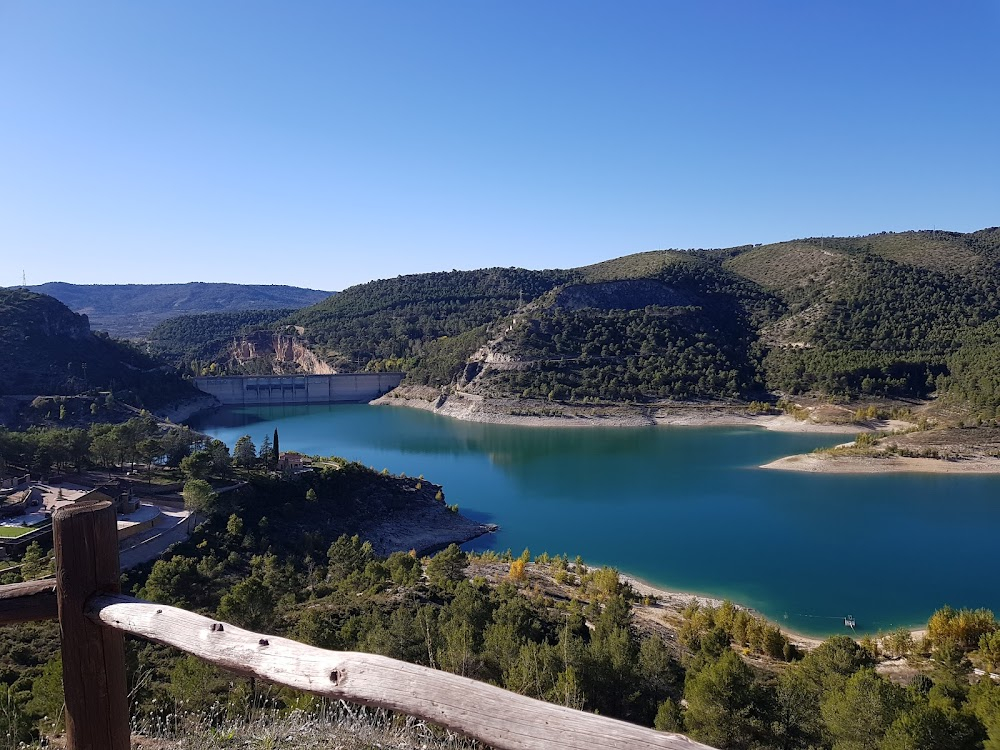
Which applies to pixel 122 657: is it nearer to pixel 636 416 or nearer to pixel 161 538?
pixel 161 538

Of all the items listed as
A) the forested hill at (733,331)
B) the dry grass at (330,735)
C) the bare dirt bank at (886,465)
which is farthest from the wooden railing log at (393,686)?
the forested hill at (733,331)

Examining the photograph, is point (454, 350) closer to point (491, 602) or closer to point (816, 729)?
point (491, 602)

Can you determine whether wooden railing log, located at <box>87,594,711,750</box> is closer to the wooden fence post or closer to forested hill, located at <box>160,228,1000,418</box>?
the wooden fence post

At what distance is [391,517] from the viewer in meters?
21.2

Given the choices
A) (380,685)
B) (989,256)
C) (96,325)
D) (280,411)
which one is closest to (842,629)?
(380,685)

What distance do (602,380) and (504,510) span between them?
22523 millimetres

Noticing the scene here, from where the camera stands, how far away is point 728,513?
23.3 metres

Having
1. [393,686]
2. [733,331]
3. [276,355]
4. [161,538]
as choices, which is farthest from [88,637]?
[276,355]

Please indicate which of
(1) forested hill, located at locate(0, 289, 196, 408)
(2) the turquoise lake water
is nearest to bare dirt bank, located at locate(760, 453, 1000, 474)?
(2) the turquoise lake water

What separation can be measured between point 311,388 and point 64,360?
19.8m

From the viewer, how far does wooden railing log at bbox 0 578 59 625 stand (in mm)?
1761

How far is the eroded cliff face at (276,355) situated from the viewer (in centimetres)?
6631

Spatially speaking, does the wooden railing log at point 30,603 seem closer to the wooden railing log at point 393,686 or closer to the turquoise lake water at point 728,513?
the wooden railing log at point 393,686

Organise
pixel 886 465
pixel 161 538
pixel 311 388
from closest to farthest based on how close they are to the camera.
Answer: pixel 161 538, pixel 886 465, pixel 311 388
